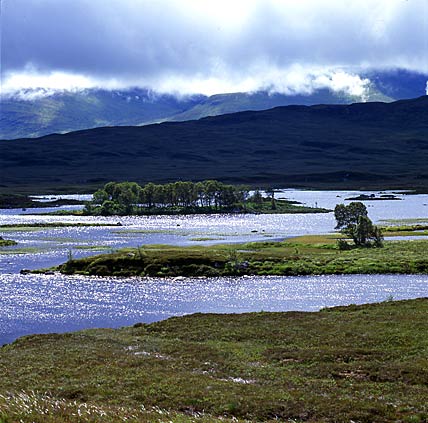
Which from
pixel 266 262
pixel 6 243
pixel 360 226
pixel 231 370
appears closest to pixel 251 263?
pixel 266 262

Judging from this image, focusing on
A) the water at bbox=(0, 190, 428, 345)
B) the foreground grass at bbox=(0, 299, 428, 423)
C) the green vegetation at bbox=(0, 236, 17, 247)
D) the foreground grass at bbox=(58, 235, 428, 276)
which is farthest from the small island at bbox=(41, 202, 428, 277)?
the foreground grass at bbox=(0, 299, 428, 423)

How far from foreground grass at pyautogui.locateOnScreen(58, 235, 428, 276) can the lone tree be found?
23.8ft

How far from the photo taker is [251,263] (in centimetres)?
10150

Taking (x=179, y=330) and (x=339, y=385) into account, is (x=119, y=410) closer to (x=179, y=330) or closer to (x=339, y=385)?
(x=339, y=385)

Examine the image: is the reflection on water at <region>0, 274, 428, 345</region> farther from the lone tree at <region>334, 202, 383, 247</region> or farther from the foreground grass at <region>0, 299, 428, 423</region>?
the lone tree at <region>334, 202, 383, 247</region>

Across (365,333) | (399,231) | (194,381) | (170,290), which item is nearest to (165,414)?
(194,381)

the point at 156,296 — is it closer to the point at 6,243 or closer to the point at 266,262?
the point at 266,262

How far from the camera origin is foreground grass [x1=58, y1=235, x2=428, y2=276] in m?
96.4

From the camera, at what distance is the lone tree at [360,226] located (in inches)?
4747

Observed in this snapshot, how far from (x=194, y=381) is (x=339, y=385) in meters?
8.05

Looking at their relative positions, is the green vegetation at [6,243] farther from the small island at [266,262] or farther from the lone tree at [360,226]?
the lone tree at [360,226]

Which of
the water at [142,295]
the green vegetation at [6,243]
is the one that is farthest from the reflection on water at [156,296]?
the green vegetation at [6,243]

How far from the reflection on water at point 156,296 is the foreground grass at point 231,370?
10242 mm

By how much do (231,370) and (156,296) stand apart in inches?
1615
